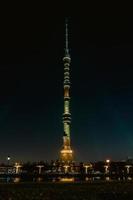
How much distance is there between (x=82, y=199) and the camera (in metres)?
50.2

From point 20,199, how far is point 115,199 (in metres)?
11.5

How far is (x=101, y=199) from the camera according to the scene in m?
49.4

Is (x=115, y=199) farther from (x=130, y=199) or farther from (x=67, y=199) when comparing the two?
(x=67, y=199)

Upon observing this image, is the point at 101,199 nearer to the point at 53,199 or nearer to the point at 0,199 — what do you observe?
the point at 53,199

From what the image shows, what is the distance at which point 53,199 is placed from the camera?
166 feet

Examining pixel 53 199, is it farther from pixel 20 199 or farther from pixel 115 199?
pixel 115 199

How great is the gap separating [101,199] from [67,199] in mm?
4226

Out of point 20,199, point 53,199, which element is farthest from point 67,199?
point 20,199

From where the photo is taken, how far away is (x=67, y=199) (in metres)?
50.8

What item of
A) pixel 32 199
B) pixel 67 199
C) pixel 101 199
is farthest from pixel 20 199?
pixel 101 199

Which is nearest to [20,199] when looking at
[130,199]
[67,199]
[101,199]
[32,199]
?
[32,199]

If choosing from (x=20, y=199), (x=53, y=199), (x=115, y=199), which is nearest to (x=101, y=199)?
(x=115, y=199)

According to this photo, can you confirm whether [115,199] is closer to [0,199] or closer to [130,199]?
[130,199]

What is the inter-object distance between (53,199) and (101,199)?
5.77 m
